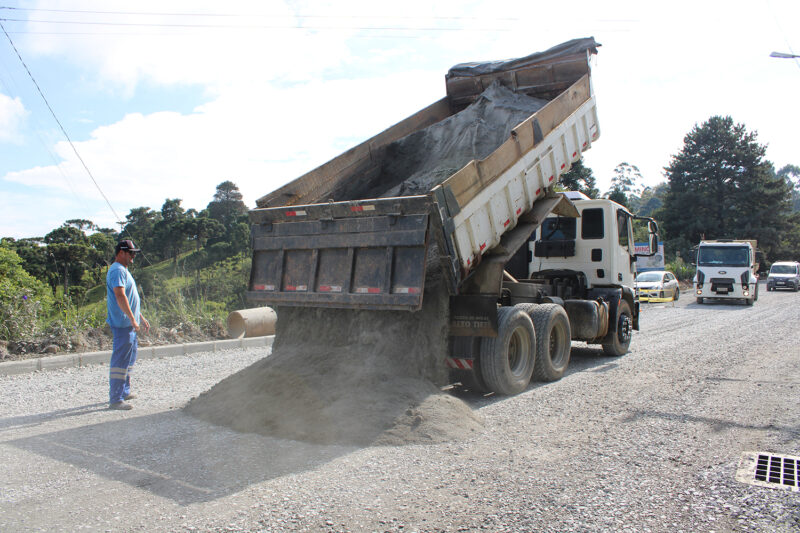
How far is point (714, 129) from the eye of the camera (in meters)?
57.3

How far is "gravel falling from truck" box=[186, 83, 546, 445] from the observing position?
205 inches

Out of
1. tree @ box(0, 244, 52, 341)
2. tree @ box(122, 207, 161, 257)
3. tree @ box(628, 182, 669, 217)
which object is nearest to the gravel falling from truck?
tree @ box(0, 244, 52, 341)

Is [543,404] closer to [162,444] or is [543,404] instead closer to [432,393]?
[432,393]

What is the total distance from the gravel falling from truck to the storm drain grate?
215 centimetres

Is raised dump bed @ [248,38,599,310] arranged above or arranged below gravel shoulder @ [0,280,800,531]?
above

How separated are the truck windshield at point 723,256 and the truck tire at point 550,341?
17802 millimetres

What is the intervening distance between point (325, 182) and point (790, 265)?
33147mm

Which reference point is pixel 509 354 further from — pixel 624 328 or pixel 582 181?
pixel 582 181

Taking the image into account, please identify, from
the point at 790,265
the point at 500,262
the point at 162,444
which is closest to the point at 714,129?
the point at 790,265

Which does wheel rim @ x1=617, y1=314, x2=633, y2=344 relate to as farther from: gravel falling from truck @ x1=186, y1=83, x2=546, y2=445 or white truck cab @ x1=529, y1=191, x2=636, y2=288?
gravel falling from truck @ x1=186, y1=83, x2=546, y2=445

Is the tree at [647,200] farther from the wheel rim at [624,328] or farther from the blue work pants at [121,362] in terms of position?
the blue work pants at [121,362]

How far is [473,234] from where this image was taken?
Result: 645cm

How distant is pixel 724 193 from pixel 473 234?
58.7m

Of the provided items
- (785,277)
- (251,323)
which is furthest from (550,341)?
(785,277)
